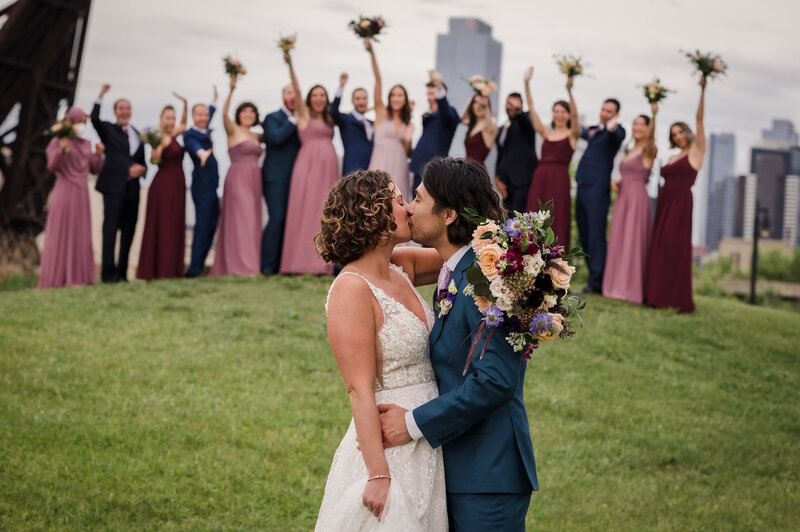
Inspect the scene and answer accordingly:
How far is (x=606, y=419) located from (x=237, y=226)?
294 inches

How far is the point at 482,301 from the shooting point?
3.11 m

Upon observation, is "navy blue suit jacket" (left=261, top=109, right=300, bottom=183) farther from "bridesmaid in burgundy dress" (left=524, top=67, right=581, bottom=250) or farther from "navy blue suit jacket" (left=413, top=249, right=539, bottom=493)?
"navy blue suit jacket" (left=413, top=249, right=539, bottom=493)

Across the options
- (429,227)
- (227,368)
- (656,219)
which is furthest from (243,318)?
(429,227)

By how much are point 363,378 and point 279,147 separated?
10.9 metres

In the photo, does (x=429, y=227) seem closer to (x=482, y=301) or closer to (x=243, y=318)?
(x=482, y=301)

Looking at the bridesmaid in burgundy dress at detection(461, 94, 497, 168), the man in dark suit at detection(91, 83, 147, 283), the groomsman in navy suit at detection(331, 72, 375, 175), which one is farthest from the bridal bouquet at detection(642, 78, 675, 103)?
the man in dark suit at detection(91, 83, 147, 283)

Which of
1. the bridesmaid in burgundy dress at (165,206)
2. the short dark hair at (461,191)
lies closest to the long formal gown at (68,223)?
the bridesmaid in burgundy dress at (165,206)

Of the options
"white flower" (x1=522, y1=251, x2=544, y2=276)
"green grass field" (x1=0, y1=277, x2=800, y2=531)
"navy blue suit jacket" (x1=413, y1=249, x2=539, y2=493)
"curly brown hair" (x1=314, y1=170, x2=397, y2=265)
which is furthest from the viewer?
"green grass field" (x1=0, y1=277, x2=800, y2=531)

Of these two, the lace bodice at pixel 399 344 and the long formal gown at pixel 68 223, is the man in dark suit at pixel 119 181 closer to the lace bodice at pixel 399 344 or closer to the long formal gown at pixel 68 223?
the long formal gown at pixel 68 223

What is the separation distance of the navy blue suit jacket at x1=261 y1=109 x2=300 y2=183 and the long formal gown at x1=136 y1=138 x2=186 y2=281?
4.66 feet

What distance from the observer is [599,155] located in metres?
13.3

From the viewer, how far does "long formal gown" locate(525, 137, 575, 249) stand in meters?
13.2

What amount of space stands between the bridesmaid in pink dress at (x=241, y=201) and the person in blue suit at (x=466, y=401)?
10.6 meters

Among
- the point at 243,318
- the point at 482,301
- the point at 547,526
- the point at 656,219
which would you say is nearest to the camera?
the point at 482,301
